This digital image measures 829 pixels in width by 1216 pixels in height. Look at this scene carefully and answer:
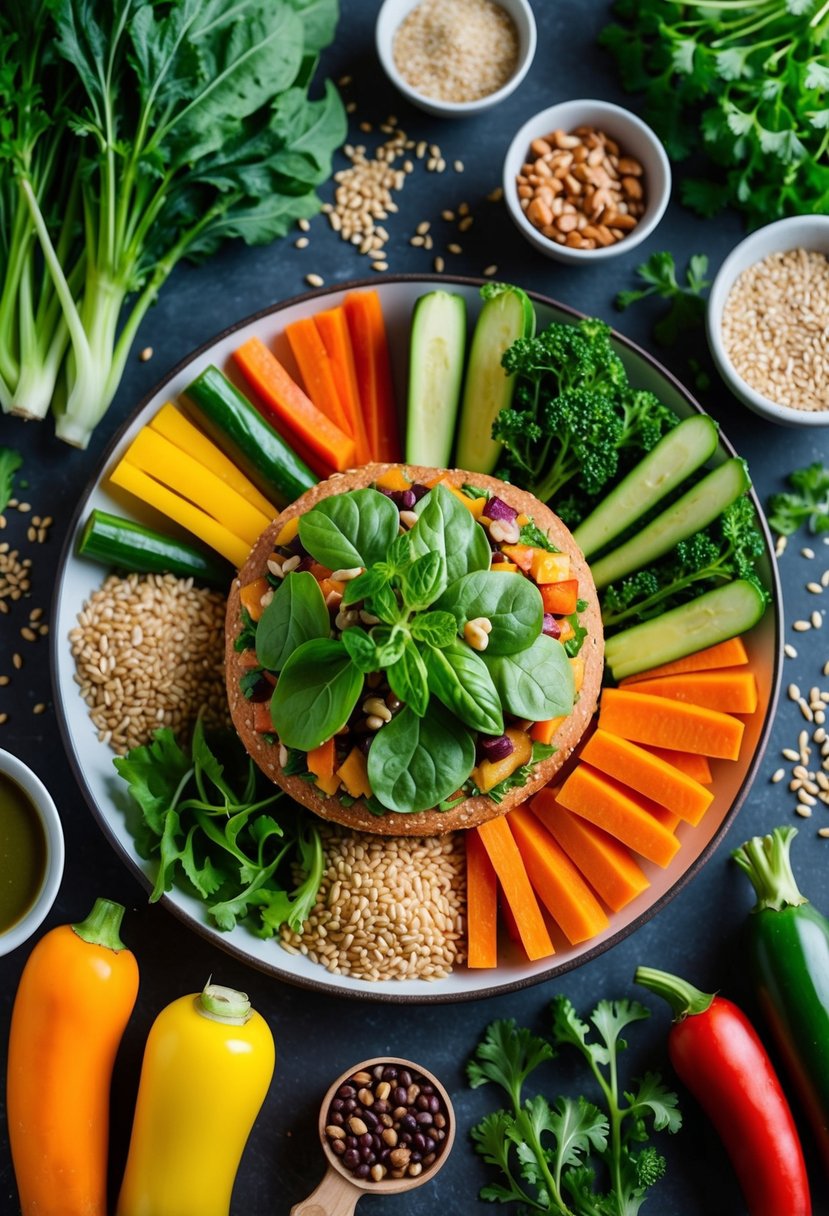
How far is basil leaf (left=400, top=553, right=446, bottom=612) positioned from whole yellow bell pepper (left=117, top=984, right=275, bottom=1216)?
1.52m

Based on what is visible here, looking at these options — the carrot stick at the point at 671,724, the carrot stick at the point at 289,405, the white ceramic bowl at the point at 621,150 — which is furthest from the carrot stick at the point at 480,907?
the white ceramic bowl at the point at 621,150

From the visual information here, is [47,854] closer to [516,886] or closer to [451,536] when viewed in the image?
[516,886]

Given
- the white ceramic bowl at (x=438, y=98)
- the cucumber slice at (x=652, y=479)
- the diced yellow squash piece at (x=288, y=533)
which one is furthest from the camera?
the white ceramic bowl at (x=438, y=98)

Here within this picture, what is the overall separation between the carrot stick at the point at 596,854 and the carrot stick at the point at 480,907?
264 millimetres

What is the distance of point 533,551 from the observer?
153 inches

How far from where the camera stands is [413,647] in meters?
3.48

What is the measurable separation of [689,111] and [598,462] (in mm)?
1713

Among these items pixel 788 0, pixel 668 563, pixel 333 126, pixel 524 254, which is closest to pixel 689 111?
pixel 788 0

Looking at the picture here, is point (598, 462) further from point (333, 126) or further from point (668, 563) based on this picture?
point (333, 126)

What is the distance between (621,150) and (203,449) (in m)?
2.04

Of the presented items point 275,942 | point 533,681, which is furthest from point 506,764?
point 275,942

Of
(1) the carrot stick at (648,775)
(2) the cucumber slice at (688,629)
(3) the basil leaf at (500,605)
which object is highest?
(3) the basil leaf at (500,605)

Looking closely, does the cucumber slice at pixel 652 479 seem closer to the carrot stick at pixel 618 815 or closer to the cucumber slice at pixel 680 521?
the cucumber slice at pixel 680 521

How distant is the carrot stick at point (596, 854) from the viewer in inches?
163
